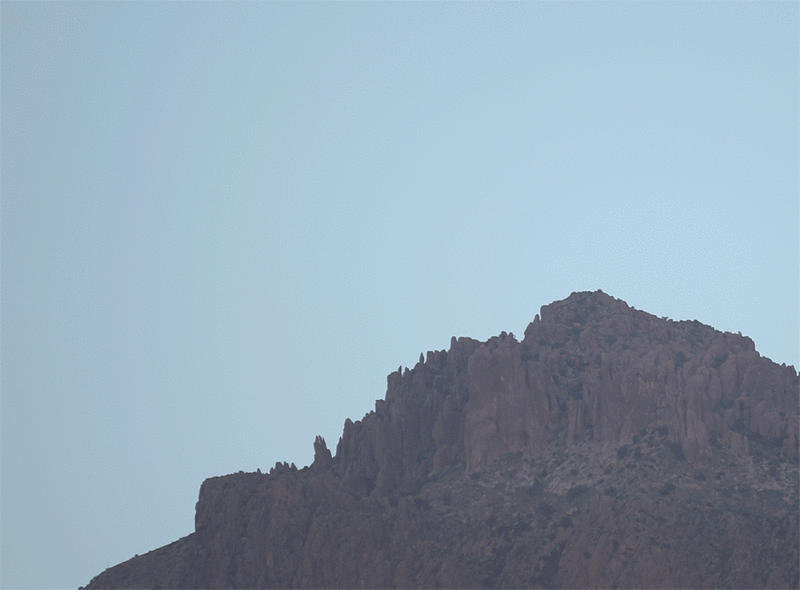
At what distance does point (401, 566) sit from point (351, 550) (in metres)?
6.44

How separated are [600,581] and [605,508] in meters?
10.5

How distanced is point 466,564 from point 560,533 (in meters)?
11.8

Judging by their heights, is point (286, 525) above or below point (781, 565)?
above

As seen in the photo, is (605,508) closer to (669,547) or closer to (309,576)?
(669,547)

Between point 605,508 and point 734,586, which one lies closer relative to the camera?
point 734,586

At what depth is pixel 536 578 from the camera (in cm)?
19462

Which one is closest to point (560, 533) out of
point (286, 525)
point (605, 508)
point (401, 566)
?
point (605, 508)

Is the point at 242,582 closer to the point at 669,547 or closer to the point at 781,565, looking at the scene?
the point at 669,547

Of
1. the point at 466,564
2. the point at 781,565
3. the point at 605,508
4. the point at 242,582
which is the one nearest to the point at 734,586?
the point at 781,565

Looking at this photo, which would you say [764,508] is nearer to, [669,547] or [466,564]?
[669,547]

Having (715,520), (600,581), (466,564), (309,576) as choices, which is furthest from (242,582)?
(715,520)

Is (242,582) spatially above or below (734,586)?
above

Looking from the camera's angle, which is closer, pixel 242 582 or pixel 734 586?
pixel 734 586

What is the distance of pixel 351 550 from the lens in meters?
197
